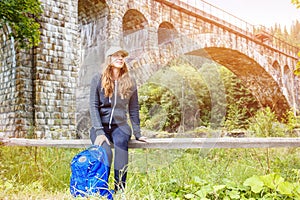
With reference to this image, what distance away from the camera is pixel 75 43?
7.85 m

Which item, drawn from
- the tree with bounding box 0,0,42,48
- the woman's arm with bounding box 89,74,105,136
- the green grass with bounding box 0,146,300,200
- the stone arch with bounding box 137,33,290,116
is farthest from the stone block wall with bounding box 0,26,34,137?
the woman's arm with bounding box 89,74,105,136

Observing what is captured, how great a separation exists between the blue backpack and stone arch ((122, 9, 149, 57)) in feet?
24.7

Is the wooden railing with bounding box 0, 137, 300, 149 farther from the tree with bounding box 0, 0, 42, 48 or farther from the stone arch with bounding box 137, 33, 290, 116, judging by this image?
the stone arch with bounding box 137, 33, 290, 116

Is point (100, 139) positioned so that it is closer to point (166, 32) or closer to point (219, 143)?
point (219, 143)

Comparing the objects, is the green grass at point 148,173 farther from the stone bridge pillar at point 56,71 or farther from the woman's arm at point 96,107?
the stone bridge pillar at point 56,71

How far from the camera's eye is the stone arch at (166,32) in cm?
1141

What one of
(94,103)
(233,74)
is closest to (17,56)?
(94,103)

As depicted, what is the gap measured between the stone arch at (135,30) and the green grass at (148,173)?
6.32 meters

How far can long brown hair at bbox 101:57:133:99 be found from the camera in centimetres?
275

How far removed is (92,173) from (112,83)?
0.71 meters

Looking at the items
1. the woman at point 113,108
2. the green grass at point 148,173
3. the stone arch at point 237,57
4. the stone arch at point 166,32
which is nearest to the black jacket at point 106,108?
the woman at point 113,108

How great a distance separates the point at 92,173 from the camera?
2.59 meters

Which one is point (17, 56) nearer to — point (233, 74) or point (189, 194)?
point (189, 194)

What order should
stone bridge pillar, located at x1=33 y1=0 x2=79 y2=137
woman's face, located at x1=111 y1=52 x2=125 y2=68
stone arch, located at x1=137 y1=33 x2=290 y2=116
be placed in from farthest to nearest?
stone arch, located at x1=137 y1=33 x2=290 y2=116 → stone bridge pillar, located at x1=33 y1=0 x2=79 y2=137 → woman's face, located at x1=111 y1=52 x2=125 y2=68
